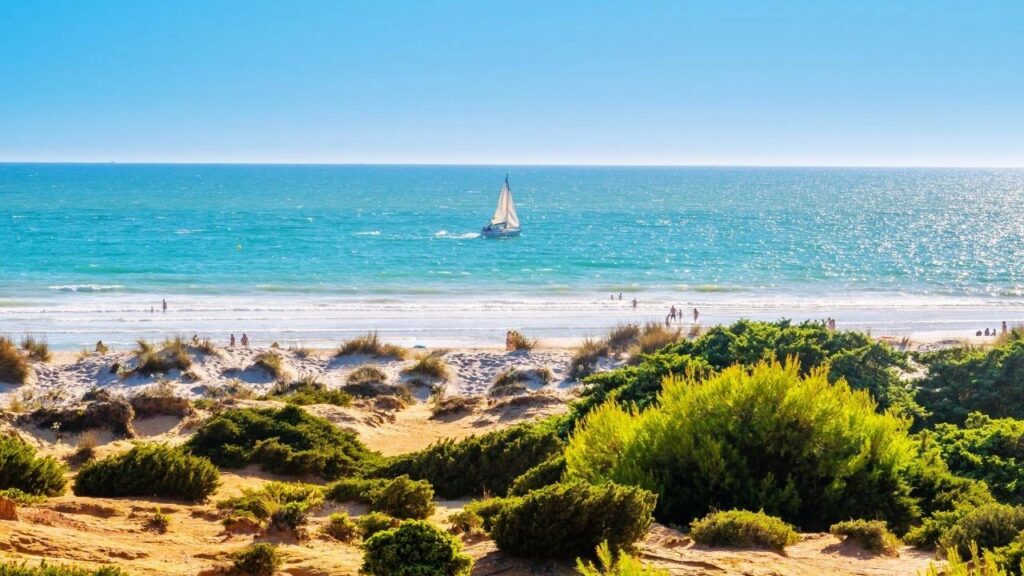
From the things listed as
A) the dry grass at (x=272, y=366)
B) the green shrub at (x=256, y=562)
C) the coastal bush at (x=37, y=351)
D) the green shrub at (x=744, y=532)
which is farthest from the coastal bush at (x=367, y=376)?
the green shrub at (x=256, y=562)

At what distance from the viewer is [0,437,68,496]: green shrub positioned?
9.46m

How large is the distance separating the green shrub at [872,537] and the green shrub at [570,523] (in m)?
2.04

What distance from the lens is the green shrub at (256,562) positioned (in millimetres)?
6516

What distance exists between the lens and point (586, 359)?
1014 inches

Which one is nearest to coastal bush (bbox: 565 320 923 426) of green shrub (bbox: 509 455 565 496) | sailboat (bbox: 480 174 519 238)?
green shrub (bbox: 509 455 565 496)

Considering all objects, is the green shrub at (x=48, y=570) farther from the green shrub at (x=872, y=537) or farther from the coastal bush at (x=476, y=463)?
the coastal bush at (x=476, y=463)

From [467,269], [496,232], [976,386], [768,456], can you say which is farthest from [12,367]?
[496,232]

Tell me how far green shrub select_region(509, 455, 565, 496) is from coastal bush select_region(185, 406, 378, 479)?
377 cm

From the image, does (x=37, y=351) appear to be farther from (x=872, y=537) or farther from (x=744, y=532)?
(x=872, y=537)

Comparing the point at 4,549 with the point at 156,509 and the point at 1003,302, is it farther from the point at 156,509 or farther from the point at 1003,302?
the point at 1003,302

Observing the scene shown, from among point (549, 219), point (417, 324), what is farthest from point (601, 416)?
point (549, 219)

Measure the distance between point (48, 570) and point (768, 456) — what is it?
21.2 ft

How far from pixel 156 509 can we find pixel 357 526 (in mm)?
2421

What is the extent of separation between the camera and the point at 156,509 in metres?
9.19
